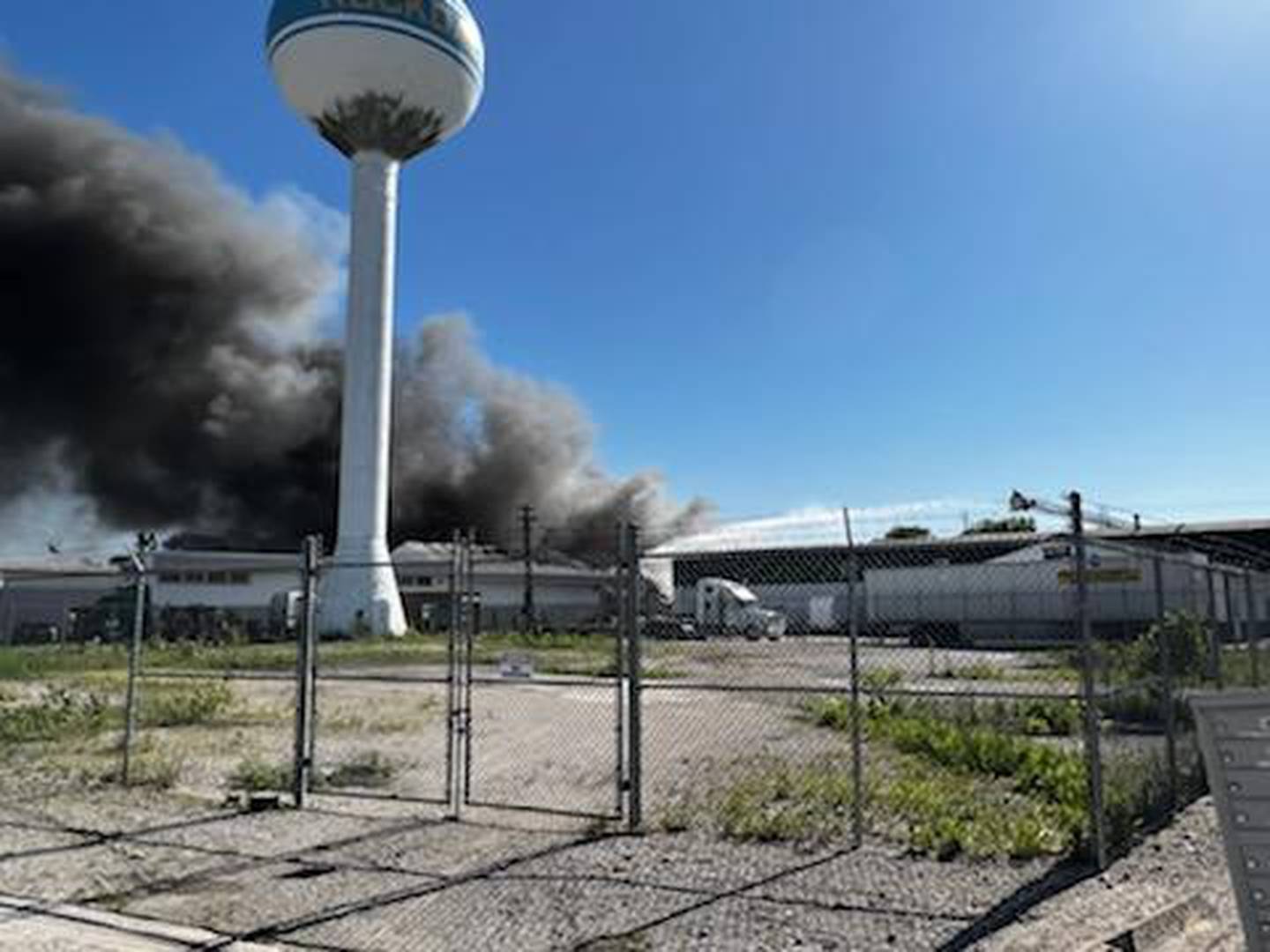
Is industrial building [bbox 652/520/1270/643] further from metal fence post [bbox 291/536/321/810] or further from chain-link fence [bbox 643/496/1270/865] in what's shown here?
metal fence post [bbox 291/536/321/810]

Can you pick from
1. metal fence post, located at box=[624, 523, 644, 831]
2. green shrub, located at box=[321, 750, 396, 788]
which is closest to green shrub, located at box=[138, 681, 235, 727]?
green shrub, located at box=[321, 750, 396, 788]

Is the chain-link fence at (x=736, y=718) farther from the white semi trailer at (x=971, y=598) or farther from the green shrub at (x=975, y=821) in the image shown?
the white semi trailer at (x=971, y=598)

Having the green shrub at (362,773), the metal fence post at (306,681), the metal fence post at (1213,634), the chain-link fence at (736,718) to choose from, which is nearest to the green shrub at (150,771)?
the chain-link fence at (736,718)

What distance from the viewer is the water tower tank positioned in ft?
140

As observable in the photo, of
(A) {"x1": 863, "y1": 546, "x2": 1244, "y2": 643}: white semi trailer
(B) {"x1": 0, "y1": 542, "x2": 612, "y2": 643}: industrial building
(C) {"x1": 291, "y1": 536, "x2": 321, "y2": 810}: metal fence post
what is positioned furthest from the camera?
(B) {"x1": 0, "y1": 542, "x2": 612, "y2": 643}: industrial building

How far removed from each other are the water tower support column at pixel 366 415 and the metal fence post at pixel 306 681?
36.2m

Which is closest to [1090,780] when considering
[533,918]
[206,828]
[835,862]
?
[835,862]

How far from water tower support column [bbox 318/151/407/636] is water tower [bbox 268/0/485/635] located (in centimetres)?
5

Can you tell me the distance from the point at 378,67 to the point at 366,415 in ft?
44.3

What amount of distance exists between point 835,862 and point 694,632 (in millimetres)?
11954

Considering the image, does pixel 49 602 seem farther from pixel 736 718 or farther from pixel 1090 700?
pixel 1090 700

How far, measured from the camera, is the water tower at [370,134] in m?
43.4

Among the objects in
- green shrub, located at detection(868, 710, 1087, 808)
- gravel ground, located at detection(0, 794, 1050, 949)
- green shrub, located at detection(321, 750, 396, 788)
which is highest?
green shrub, located at detection(868, 710, 1087, 808)

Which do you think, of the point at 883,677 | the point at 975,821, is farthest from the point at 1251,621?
the point at 883,677
